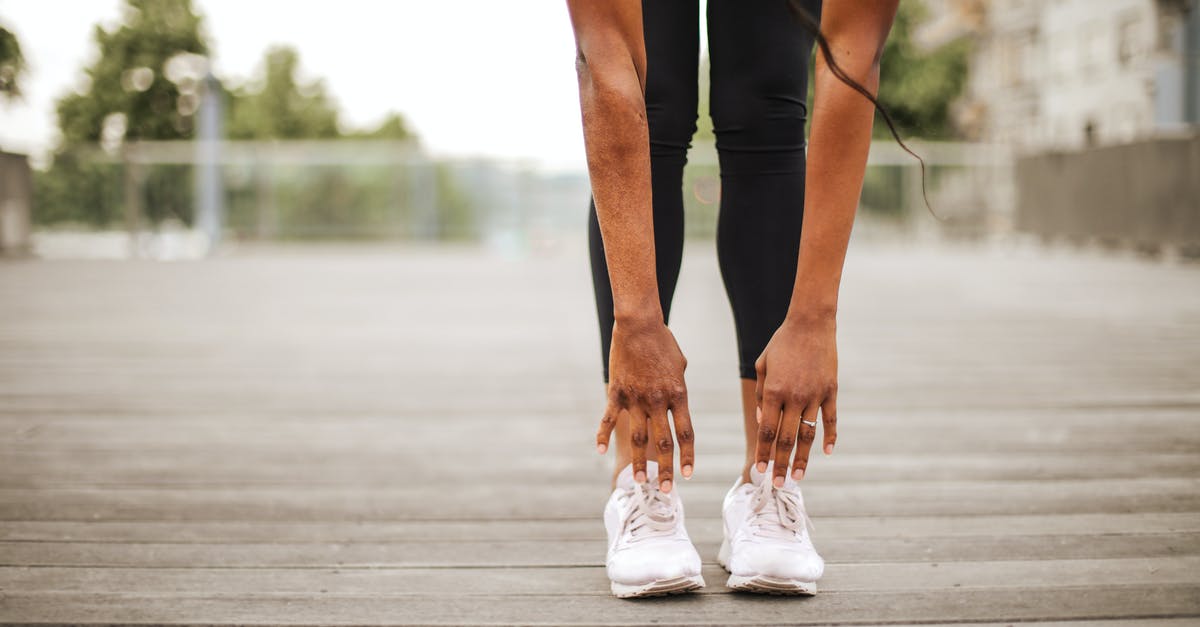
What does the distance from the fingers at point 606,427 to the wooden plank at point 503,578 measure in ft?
0.71

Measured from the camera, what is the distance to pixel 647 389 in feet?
4.12

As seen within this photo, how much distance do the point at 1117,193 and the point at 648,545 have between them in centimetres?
1258

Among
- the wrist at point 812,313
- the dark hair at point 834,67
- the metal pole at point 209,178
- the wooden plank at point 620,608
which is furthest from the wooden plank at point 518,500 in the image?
the metal pole at point 209,178

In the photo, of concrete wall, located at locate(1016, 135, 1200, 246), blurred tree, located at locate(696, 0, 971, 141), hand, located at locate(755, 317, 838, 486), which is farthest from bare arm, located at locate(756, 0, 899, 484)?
blurred tree, located at locate(696, 0, 971, 141)

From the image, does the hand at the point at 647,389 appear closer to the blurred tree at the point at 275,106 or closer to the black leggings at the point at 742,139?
the black leggings at the point at 742,139

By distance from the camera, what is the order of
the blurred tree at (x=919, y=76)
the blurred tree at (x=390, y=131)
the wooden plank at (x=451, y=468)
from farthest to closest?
the blurred tree at (x=390, y=131), the blurred tree at (x=919, y=76), the wooden plank at (x=451, y=468)

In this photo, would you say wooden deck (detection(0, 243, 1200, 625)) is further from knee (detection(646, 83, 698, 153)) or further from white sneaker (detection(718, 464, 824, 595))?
knee (detection(646, 83, 698, 153))

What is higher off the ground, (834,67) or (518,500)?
(834,67)

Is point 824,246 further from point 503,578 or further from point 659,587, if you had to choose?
→ point 503,578

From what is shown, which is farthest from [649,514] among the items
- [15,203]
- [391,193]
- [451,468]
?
[391,193]

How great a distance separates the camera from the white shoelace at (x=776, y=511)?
4.45ft

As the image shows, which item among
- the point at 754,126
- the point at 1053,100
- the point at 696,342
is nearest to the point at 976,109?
the point at 1053,100

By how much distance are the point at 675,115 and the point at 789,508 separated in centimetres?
58

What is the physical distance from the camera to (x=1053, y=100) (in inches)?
1206
